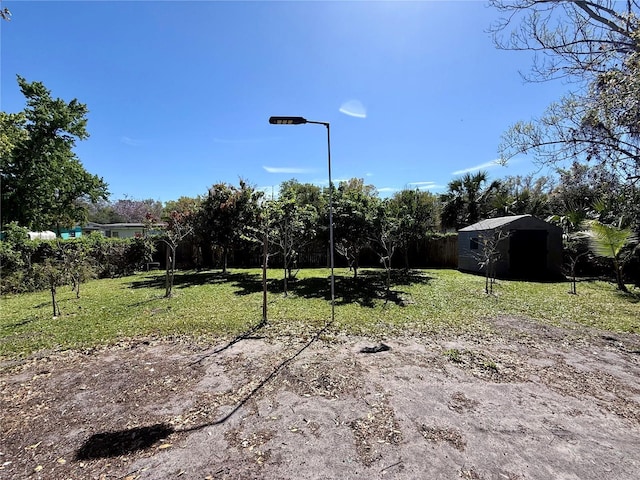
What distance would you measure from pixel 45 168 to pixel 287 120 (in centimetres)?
1628

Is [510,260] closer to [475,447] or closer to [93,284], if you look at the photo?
[475,447]

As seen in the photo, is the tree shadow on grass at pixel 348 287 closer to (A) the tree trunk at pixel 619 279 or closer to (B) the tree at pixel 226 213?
(B) the tree at pixel 226 213

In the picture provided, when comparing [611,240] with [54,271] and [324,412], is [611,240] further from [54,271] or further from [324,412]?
[54,271]

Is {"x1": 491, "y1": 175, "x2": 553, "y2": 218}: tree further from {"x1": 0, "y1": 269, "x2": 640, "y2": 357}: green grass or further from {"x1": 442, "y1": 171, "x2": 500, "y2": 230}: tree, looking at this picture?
{"x1": 0, "y1": 269, "x2": 640, "y2": 357}: green grass

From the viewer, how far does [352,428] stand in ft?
9.45

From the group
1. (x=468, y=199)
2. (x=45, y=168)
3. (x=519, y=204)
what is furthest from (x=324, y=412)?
(x=45, y=168)

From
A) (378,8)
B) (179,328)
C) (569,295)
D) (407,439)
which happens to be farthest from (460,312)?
(378,8)

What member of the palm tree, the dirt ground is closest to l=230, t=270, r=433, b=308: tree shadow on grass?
the dirt ground

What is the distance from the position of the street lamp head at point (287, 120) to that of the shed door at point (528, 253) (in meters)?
11.4

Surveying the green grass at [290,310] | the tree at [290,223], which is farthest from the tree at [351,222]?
the green grass at [290,310]

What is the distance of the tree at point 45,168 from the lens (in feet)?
48.4

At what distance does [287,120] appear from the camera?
5.39 meters

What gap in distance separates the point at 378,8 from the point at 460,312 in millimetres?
6584

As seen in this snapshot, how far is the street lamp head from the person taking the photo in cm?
531
